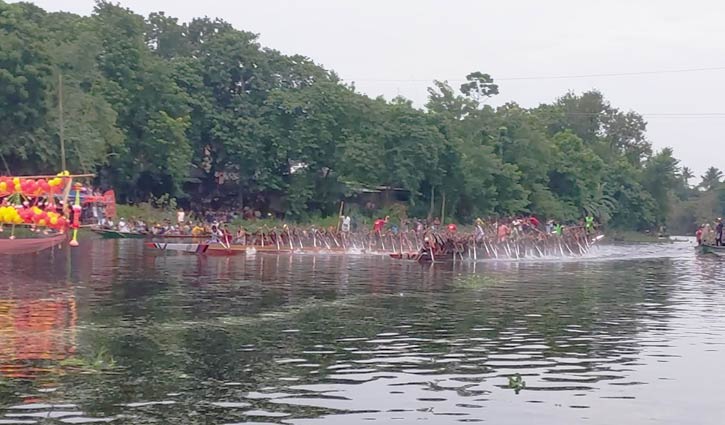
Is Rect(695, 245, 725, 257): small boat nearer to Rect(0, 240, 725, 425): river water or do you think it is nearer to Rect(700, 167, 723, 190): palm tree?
Rect(0, 240, 725, 425): river water

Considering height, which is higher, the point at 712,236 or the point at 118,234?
the point at 712,236

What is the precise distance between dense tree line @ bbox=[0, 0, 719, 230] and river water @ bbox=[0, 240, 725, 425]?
27.0 m

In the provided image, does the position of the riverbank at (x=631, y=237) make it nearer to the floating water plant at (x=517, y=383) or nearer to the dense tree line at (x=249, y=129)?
the dense tree line at (x=249, y=129)

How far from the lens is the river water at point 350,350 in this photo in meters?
11.9

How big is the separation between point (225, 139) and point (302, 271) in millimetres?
32936

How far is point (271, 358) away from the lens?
15336 mm

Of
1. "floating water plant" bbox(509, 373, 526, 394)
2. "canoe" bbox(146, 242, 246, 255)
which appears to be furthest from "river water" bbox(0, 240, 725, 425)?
"canoe" bbox(146, 242, 246, 255)

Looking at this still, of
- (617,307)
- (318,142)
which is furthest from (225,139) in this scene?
(617,307)

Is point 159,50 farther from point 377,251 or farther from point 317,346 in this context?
point 317,346

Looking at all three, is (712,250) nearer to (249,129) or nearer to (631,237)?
(249,129)

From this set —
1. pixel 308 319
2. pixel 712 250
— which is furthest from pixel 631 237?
pixel 308 319

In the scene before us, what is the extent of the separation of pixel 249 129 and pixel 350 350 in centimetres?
5092

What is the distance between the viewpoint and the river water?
11.9 m

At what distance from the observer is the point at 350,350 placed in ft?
53.3
